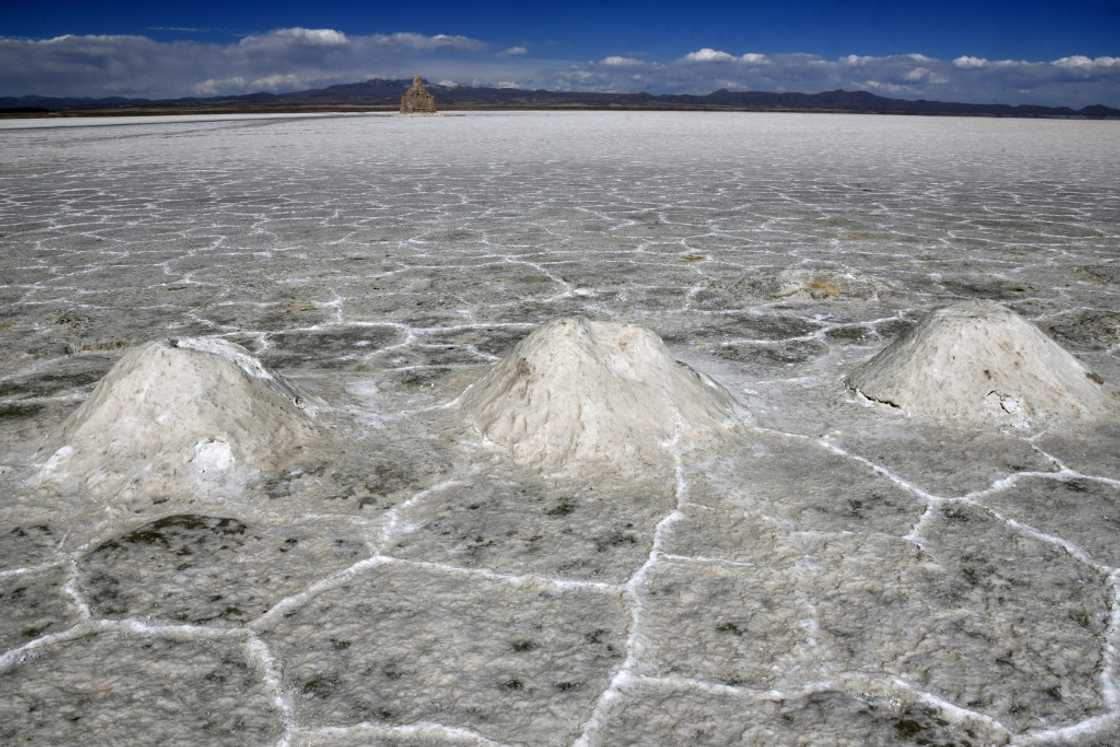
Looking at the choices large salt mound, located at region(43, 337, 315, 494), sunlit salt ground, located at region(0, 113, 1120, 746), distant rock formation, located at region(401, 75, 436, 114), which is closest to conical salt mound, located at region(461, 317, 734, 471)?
sunlit salt ground, located at region(0, 113, 1120, 746)

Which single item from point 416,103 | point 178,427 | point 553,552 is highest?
point 416,103

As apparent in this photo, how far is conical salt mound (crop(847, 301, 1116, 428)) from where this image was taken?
9.37ft

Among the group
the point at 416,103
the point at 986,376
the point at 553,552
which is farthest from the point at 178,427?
the point at 416,103

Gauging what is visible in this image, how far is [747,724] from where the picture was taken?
148cm

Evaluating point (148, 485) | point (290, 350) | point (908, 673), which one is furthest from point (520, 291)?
point (908, 673)

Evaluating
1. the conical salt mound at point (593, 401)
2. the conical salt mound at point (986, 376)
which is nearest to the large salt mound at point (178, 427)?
the conical salt mound at point (593, 401)

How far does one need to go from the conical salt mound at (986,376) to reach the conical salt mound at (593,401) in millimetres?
640

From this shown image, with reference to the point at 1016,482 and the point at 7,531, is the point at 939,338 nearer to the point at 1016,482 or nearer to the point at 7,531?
the point at 1016,482

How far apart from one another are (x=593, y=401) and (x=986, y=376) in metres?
1.34

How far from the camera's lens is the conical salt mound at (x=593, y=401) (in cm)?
257

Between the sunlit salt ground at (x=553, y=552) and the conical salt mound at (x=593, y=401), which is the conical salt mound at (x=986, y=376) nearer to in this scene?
the sunlit salt ground at (x=553, y=552)

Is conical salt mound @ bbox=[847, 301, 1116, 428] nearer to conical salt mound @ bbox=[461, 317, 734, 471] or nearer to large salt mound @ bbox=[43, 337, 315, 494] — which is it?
conical salt mound @ bbox=[461, 317, 734, 471]

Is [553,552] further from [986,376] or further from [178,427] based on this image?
[986,376]

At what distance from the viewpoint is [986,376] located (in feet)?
9.50
